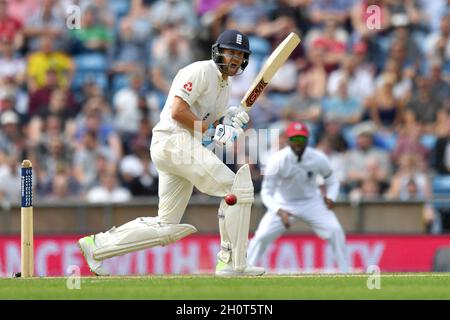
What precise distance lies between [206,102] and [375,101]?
737 centimetres

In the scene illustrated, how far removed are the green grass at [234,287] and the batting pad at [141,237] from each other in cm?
27

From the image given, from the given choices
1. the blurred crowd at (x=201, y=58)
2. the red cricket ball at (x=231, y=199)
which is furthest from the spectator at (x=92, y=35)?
the red cricket ball at (x=231, y=199)

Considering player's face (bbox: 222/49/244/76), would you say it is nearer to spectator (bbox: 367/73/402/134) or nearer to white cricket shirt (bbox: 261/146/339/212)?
white cricket shirt (bbox: 261/146/339/212)

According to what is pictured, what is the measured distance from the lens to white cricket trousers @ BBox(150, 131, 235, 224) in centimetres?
995

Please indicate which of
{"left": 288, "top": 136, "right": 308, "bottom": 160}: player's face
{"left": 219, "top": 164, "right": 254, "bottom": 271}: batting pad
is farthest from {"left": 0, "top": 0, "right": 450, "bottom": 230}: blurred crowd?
{"left": 219, "top": 164, "right": 254, "bottom": 271}: batting pad

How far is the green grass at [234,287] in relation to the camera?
8727 mm

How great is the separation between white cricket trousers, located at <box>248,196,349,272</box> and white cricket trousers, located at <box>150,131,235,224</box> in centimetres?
386

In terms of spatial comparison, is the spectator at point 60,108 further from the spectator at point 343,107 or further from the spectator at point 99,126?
the spectator at point 343,107

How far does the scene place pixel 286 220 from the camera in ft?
46.2

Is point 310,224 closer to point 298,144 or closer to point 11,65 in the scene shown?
point 298,144

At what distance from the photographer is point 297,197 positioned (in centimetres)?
1446

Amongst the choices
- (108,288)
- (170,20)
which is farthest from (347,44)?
(108,288)

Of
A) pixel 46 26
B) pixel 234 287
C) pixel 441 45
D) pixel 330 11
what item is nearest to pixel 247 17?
pixel 330 11

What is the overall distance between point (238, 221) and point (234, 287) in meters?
0.92
